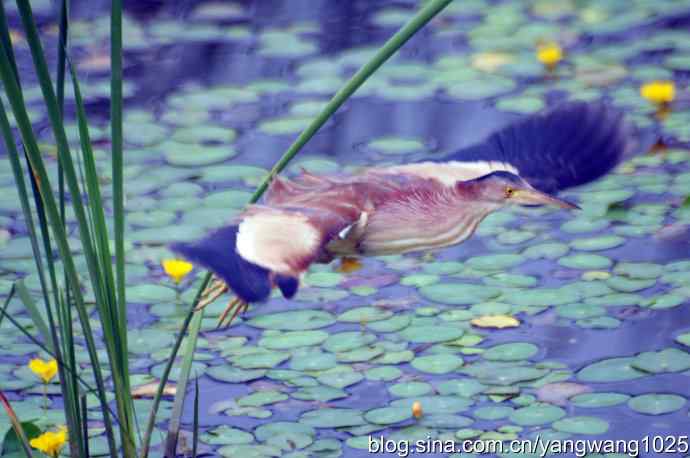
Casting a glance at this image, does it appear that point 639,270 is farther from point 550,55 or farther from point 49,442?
point 49,442

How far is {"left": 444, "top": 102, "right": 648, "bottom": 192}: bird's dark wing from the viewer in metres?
1.94

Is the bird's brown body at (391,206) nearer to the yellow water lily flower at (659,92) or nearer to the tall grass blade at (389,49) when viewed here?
the tall grass blade at (389,49)

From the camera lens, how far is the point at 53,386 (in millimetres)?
2439

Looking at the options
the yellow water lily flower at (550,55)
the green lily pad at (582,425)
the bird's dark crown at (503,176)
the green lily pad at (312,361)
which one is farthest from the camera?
the yellow water lily flower at (550,55)

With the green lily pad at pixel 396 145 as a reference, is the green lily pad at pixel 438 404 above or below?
below

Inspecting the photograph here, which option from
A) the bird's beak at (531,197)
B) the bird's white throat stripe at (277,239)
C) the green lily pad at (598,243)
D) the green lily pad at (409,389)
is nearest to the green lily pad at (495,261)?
the green lily pad at (598,243)

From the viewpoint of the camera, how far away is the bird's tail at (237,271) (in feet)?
4.56

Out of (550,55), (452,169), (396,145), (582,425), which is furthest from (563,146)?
(550,55)

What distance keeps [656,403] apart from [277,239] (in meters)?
1.01

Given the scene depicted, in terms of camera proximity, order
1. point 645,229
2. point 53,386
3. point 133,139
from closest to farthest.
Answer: point 53,386
point 645,229
point 133,139

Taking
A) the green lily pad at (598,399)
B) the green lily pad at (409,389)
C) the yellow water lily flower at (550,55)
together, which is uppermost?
the yellow water lily flower at (550,55)

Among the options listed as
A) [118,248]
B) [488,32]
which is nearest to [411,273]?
[118,248]

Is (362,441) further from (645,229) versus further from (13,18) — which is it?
(13,18)

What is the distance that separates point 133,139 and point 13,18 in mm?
1009
